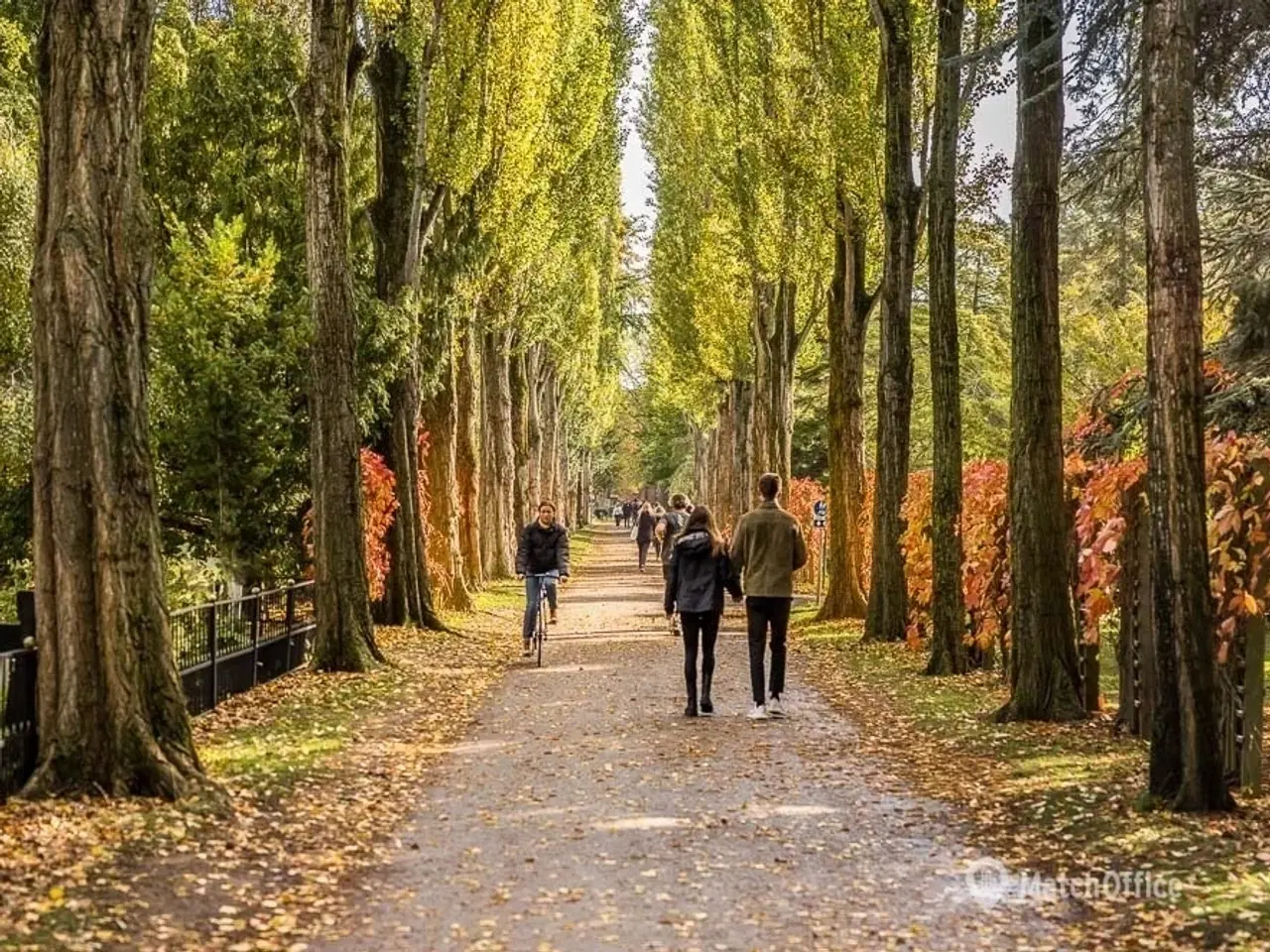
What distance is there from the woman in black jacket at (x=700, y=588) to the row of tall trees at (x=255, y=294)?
180 inches

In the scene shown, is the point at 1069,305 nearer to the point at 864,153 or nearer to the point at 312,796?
the point at 864,153

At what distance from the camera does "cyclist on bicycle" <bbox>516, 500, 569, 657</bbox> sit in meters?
17.3

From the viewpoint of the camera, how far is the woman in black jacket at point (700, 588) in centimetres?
1264

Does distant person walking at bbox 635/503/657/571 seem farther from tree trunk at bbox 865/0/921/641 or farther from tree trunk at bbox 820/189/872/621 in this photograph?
tree trunk at bbox 865/0/921/641

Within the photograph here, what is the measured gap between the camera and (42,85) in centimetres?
849

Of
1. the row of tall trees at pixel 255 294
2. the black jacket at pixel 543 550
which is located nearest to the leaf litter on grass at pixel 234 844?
the row of tall trees at pixel 255 294

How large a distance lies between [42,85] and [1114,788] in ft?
24.8

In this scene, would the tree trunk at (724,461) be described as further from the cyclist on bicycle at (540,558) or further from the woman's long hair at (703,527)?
the woman's long hair at (703,527)

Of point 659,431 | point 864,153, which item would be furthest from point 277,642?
point 659,431

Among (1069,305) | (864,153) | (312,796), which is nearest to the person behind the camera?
(312,796)

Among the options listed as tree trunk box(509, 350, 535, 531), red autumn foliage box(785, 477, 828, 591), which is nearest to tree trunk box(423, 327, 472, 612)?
red autumn foliage box(785, 477, 828, 591)

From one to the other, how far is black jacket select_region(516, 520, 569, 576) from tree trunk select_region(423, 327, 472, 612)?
8.26m

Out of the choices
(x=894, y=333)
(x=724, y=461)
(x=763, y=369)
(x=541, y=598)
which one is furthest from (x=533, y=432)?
(x=541, y=598)

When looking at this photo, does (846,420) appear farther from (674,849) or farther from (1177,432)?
(674,849)
